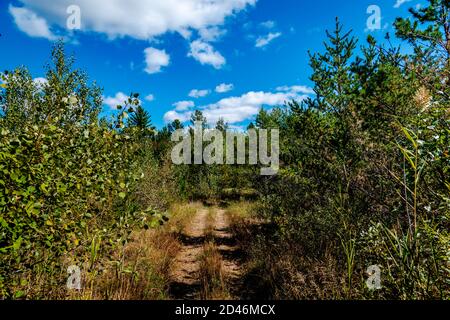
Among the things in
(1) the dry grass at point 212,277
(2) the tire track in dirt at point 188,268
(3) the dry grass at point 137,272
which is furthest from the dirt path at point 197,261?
(3) the dry grass at point 137,272

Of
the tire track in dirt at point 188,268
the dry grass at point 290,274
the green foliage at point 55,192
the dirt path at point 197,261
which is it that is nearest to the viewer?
the green foliage at point 55,192

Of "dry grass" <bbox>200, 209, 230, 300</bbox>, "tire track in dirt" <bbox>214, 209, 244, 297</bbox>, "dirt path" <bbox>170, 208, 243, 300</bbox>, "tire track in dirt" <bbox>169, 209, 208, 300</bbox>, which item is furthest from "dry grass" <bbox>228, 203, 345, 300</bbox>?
"tire track in dirt" <bbox>169, 209, 208, 300</bbox>

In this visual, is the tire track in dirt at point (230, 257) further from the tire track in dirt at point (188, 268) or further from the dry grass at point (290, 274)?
the tire track in dirt at point (188, 268)

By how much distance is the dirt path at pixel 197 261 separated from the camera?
20.5 feet

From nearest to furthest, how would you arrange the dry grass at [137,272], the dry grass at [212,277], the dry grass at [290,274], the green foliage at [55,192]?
the green foliage at [55,192], the dry grass at [137,272], the dry grass at [290,274], the dry grass at [212,277]

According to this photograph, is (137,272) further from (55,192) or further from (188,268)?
(188,268)

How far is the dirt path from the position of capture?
6250 mm

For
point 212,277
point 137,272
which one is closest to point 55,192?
point 137,272

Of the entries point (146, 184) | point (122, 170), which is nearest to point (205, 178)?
point (146, 184)

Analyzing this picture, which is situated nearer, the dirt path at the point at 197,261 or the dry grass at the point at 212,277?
the dry grass at the point at 212,277

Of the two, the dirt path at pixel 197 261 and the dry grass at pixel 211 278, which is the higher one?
the dry grass at pixel 211 278

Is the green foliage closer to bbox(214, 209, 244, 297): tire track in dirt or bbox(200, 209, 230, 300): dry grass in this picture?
bbox(200, 209, 230, 300): dry grass

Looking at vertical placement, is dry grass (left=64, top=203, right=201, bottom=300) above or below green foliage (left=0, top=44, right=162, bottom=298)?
below
